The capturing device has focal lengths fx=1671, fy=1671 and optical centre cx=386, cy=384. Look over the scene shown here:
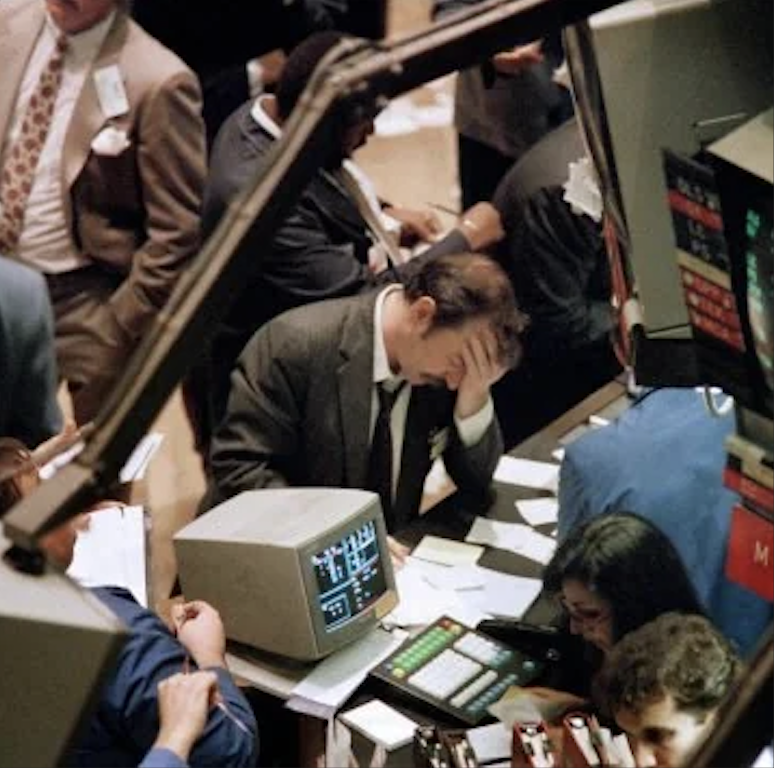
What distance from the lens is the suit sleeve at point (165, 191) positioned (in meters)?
4.28

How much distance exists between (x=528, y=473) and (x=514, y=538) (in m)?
0.32

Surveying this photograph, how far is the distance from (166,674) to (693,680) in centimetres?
96

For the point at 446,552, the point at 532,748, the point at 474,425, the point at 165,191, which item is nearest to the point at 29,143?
the point at 165,191

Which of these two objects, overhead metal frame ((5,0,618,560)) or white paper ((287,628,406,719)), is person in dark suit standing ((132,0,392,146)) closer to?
white paper ((287,628,406,719))

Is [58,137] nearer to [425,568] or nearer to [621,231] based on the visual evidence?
[425,568]

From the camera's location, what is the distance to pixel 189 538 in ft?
11.4

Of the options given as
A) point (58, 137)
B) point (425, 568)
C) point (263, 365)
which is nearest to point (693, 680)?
point (425, 568)

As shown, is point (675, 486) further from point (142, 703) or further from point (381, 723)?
point (142, 703)

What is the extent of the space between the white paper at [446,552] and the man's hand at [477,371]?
37cm

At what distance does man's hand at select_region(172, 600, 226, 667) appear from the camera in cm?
325

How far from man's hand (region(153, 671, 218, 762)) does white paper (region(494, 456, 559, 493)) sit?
1306 millimetres

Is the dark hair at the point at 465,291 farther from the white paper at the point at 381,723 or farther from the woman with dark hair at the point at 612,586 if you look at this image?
the white paper at the point at 381,723

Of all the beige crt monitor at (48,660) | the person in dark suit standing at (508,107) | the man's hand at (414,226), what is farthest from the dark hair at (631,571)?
the person in dark suit standing at (508,107)

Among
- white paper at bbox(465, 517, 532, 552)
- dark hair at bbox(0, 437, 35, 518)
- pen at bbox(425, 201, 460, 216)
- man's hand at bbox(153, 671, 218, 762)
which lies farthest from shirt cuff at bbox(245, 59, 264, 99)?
man's hand at bbox(153, 671, 218, 762)
